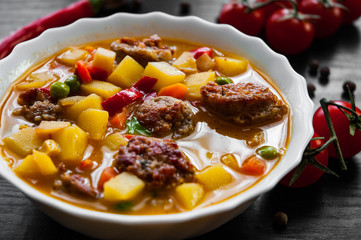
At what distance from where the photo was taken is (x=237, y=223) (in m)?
4.12

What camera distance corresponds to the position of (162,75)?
4.62 meters

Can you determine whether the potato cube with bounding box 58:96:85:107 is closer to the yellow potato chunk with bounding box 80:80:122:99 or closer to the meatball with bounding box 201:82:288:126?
the yellow potato chunk with bounding box 80:80:122:99

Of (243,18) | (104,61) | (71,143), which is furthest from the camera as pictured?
(243,18)

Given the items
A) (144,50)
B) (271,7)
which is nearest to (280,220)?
(144,50)

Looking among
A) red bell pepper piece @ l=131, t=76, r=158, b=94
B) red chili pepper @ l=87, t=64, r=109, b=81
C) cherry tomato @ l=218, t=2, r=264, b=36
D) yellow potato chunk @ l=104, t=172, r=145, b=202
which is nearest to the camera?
yellow potato chunk @ l=104, t=172, r=145, b=202

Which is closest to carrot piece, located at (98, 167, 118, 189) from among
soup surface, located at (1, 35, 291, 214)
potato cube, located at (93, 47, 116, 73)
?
soup surface, located at (1, 35, 291, 214)

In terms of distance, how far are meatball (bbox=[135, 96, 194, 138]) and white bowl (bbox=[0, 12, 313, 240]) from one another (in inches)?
34.7

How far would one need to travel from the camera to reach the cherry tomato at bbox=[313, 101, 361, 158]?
474 centimetres

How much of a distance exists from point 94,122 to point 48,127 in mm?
400

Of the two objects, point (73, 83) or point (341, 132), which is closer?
point (73, 83)

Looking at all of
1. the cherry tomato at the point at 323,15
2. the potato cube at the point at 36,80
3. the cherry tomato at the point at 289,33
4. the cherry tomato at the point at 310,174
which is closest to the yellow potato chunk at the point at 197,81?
the cherry tomato at the point at 310,174

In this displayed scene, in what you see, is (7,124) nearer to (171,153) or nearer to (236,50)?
(171,153)

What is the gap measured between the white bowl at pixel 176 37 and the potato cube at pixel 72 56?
17 centimetres

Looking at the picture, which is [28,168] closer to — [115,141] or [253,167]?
[115,141]
